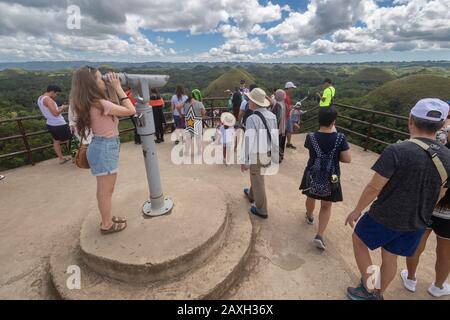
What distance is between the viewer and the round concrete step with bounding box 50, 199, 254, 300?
7.34ft

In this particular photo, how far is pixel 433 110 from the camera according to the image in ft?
5.48

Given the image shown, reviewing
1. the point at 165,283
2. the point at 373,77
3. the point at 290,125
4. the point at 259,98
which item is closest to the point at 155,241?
the point at 165,283

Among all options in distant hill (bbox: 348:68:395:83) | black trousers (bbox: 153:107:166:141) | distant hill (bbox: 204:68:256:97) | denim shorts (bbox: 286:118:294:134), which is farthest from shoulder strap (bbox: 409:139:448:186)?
distant hill (bbox: 348:68:395:83)

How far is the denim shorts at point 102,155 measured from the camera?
229cm

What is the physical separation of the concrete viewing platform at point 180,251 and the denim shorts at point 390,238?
2.36 ft

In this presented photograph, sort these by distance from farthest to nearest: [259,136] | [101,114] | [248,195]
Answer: [248,195]
[259,136]
[101,114]

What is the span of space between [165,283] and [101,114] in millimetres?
1764

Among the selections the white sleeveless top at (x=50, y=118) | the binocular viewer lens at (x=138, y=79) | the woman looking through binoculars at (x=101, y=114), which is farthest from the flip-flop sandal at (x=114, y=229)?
the white sleeveless top at (x=50, y=118)

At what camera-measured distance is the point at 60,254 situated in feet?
9.05

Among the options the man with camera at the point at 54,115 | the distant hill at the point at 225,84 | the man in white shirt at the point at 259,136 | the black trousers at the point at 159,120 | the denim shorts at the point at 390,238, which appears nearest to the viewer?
the denim shorts at the point at 390,238

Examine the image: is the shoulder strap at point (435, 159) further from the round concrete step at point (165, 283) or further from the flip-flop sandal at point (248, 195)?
the flip-flop sandal at point (248, 195)

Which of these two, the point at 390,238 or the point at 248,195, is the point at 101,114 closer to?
the point at 248,195

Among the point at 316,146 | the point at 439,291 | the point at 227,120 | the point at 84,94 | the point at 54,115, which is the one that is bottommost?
the point at 439,291
